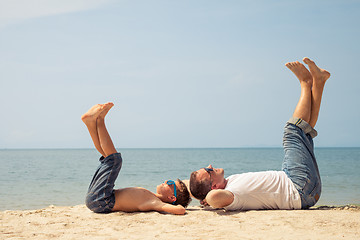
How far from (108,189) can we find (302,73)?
3136 mm

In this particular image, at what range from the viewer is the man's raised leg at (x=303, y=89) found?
4.78 meters

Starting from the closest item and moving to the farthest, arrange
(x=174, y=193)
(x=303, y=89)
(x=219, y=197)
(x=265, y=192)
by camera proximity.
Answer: (x=219, y=197), (x=265, y=192), (x=174, y=193), (x=303, y=89)

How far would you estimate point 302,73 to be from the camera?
507 cm

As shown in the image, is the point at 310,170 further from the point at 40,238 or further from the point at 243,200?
the point at 40,238

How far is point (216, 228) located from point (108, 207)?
5.37 ft

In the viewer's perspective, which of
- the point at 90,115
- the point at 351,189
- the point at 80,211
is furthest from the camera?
the point at 351,189

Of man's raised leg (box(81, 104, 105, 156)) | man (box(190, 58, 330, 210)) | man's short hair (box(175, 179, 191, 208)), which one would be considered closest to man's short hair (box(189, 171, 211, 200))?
man (box(190, 58, 330, 210))

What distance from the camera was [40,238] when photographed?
352 cm

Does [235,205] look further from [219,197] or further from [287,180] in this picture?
[287,180]

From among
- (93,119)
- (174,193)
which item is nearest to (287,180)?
(174,193)

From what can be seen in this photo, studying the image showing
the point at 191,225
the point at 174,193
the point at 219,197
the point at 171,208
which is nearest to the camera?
the point at 191,225

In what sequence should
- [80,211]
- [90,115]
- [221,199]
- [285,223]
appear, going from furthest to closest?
[80,211], [90,115], [221,199], [285,223]

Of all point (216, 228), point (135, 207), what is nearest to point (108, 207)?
point (135, 207)

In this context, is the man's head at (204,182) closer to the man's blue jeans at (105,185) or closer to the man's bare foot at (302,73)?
the man's blue jeans at (105,185)
